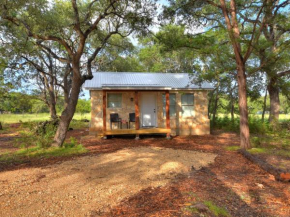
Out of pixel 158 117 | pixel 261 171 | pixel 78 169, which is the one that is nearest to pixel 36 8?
pixel 78 169

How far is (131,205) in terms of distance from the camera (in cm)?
301

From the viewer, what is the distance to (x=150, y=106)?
1146 cm

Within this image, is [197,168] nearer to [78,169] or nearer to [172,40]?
[78,169]

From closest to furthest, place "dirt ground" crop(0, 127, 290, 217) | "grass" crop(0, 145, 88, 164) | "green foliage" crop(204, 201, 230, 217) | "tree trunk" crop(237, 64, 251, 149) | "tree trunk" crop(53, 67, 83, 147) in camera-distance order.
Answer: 1. "green foliage" crop(204, 201, 230, 217)
2. "dirt ground" crop(0, 127, 290, 217)
3. "grass" crop(0, 145, 88, 164)
4. "tree trunk" crop(237, 64, 251, 149)
5. "tree trunk" crop(53, 67, 83, 147)

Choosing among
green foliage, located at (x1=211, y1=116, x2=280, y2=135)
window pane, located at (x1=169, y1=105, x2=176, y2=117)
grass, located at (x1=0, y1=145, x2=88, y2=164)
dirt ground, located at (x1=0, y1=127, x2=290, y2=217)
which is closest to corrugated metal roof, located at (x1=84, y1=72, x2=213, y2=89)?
window pane, located at (x1=169, y1=105, x2=176, y2=117)

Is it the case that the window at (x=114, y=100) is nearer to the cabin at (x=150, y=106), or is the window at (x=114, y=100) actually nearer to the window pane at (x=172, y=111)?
the cabin at (x=150, y=106)

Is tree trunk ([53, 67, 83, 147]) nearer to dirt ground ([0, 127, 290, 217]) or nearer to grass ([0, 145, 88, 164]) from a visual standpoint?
grass ([0, 145, 88, 164])

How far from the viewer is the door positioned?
11406 mm

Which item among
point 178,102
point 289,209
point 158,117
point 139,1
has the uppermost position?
point 139,1

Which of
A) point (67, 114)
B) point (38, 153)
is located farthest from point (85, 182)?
point (67, 114)

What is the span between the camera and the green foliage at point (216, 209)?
2753mm

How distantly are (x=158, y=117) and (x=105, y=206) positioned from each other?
28.2 ft

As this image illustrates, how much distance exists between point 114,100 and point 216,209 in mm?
8820

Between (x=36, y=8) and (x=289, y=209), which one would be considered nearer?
(x=289, y=209)
